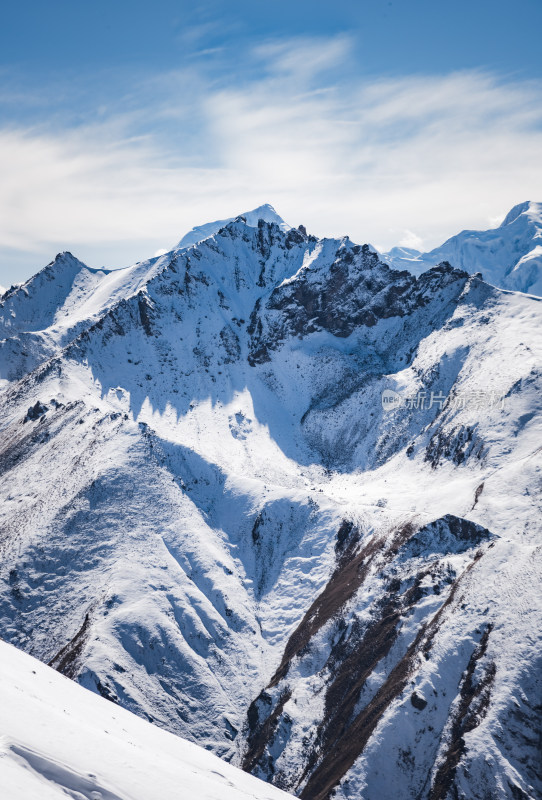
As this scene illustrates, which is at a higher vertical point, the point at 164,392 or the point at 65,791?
the point at 164,392

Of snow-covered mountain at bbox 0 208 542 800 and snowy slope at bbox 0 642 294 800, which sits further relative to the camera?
snow-covered mountain at bbox 0 208 542 800

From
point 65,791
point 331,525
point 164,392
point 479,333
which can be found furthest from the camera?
point 164,392

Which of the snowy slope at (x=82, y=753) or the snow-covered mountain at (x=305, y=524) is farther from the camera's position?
the snow-covered mountain at (x=305, y=524)

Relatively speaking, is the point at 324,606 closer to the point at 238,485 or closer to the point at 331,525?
the point at 331,525

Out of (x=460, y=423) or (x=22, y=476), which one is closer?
(x=460, y=423)

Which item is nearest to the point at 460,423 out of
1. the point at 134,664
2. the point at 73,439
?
the point at 134,664
